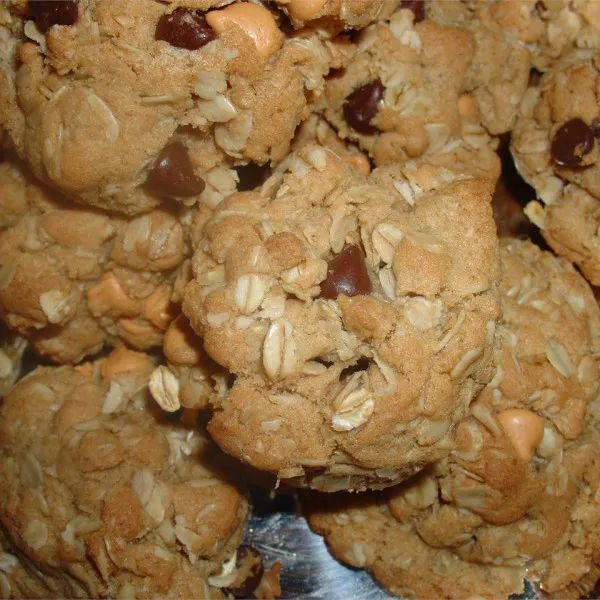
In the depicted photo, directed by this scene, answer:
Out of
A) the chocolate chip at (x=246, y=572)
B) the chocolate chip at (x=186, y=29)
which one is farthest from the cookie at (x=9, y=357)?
the chocolate chip at (x=186, y=29)

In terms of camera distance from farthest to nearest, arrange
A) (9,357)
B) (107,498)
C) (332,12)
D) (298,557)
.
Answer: (298,557) < (9,357) < (107,498) < (332,12)

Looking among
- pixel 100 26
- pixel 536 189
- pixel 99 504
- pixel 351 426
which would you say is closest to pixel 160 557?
pixel 99 504

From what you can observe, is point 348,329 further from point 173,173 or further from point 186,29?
point 186,29

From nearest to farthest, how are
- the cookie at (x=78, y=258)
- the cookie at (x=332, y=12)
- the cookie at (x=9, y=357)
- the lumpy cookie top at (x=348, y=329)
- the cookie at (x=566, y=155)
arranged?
the lumpy cookie top at (x=348, y=329) → the cookie at (x=332, y=12) → the cookie at (x=78, y=258) → the cookie at (x=566, y=155) → the cookie at (x=9, y=357)

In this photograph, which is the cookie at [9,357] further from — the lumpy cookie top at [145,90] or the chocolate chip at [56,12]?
the chocolate chip at [56,12]

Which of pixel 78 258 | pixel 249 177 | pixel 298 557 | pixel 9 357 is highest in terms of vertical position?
pixel 249 177

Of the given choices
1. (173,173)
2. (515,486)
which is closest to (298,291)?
(173,173)

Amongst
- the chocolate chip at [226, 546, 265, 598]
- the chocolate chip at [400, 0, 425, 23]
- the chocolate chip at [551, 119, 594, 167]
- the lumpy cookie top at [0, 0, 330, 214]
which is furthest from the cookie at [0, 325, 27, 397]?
the chocolate chip at [551, 119, 594, 167]
